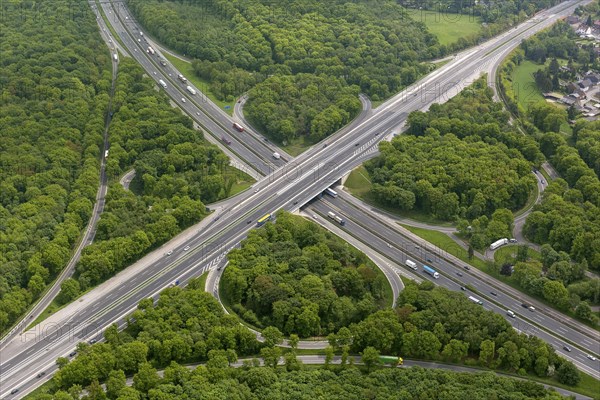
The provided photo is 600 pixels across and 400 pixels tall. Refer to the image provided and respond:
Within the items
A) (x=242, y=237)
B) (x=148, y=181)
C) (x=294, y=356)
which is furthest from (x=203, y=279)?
(x=148, y=181)

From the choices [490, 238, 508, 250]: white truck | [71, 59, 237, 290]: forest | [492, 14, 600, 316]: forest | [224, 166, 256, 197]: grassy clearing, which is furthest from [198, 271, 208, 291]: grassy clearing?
[492, 14, 600, 316]: forest

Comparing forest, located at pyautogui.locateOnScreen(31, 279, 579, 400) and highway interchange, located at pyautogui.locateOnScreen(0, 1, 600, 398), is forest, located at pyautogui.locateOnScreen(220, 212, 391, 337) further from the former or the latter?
highway interchange, located at pyautogui.locateOnScreen(0, 1, 600, 398)

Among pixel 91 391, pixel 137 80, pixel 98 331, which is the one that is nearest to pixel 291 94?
pixel 137 80

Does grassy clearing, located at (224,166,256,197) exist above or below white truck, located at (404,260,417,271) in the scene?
above

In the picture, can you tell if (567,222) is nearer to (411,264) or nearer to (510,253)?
(510,253)

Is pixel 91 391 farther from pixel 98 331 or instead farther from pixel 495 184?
pixel 495 184

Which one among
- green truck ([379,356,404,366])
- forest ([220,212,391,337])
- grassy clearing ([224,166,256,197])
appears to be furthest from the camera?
grassy clearing ([224,166,256,197])
